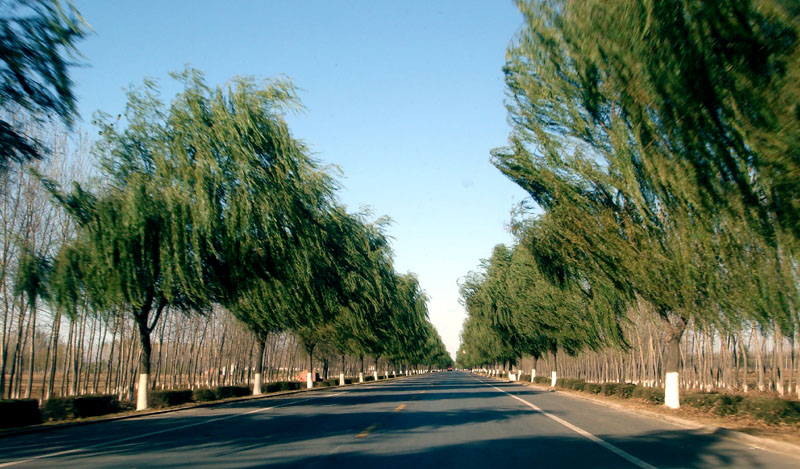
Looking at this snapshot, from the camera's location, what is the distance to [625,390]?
27516mm

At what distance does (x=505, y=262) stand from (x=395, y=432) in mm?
37548

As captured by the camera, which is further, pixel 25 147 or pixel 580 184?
pixel 580 184

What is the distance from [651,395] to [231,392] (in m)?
20.3

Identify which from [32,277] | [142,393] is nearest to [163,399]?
[142,393]

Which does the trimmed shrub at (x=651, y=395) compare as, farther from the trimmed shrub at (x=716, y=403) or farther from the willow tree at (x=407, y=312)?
the willow tree at (x=407, y=312)

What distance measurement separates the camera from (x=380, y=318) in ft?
152

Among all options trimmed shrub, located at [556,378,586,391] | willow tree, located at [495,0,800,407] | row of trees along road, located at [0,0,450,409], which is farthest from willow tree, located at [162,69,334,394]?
trimmed shrub, located at [556,378,586,391]

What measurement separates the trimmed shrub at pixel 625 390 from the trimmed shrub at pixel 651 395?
1870 millimetres

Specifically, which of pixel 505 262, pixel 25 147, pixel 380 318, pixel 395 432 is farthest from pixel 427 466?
pixel 505 262

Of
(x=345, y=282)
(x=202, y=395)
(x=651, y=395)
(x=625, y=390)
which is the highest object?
(x=345, y=282)

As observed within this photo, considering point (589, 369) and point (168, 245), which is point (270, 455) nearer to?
point (168, 245)

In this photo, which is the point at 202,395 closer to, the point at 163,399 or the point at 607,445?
the point at 163,399

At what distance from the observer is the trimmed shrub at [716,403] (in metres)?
17.4

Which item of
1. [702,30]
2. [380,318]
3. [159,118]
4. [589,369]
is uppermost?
[159,118]
